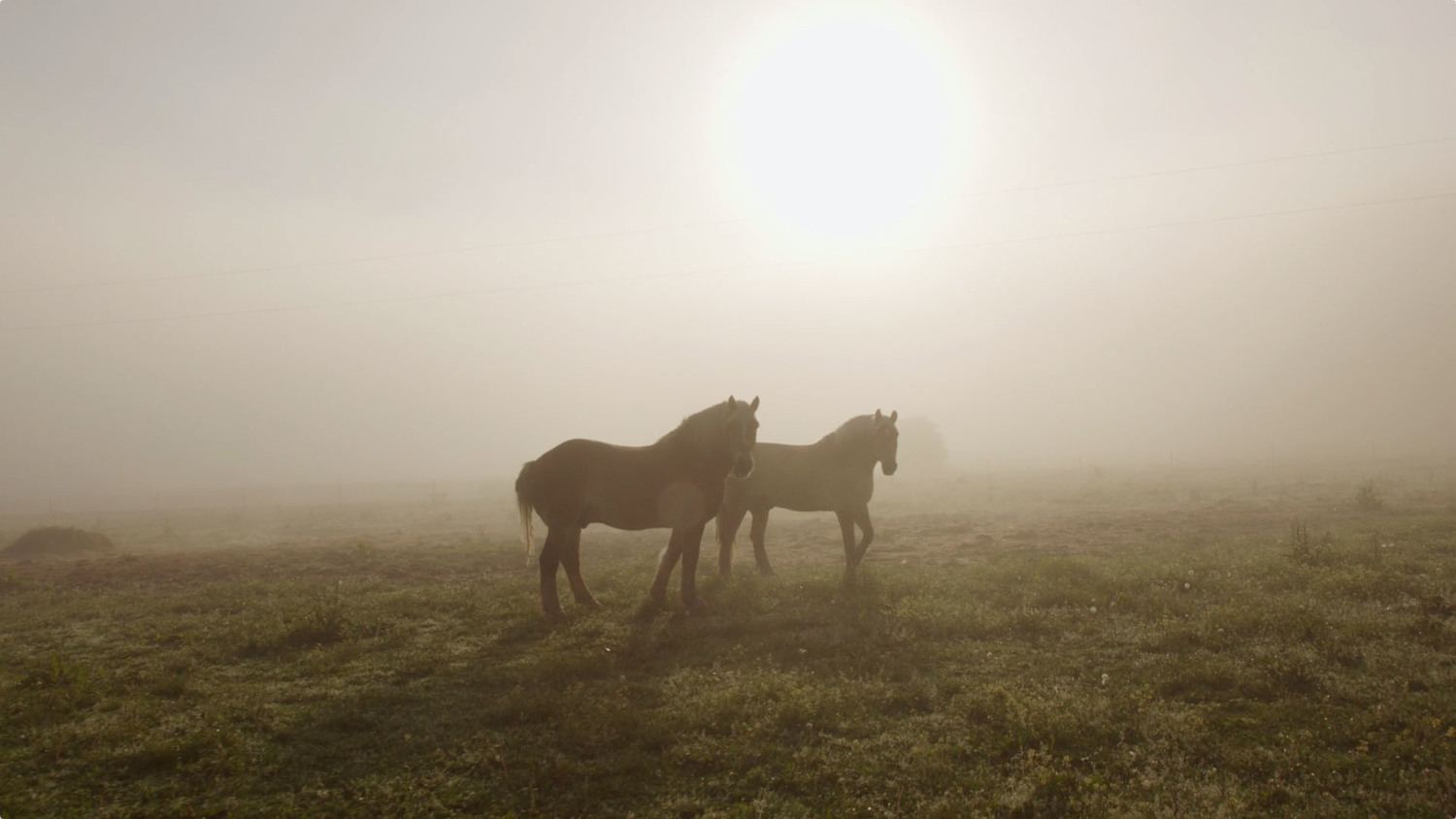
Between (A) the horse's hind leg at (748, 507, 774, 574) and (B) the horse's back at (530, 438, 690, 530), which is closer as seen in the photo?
(B) the horse's back at (530, 438, 690, 530)

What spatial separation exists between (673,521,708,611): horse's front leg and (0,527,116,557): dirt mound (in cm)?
2722

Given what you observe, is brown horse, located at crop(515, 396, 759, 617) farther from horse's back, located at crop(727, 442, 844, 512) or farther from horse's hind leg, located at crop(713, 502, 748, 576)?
horse's back, located at crop(727, 442, 844, 512)

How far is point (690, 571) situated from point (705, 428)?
7.42ft

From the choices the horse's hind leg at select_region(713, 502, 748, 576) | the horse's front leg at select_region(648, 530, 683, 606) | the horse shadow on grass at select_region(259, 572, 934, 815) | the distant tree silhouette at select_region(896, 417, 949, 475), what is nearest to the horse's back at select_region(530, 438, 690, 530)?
the horse's front leg at select_region(648, 530, 683, 606)

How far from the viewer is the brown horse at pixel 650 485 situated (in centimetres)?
1096

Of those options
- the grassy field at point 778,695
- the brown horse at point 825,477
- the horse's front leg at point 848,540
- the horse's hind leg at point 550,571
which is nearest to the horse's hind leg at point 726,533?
the brown horse at point 825,477

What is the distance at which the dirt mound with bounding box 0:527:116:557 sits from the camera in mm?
25027

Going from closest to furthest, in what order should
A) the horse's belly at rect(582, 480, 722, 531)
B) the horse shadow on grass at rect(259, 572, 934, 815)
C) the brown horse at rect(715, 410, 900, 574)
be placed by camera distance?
the horse shadow on grass at rect(259, 572, 934, 815) → the horse's belly at rect(582, 480, 722, 531) → the brown horse at rect(715, 410, 900, 574)

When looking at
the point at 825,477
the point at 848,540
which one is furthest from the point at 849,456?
the point at 848,540

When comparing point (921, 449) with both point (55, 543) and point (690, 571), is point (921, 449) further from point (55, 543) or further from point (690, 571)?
point (690, 571)

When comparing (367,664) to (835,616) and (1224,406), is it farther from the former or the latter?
(1224,406)

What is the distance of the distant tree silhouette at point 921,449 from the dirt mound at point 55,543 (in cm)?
7645

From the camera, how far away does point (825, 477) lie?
46.6 ft

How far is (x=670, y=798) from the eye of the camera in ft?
17.2
